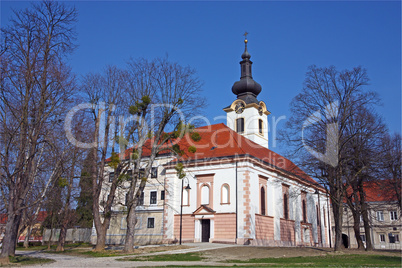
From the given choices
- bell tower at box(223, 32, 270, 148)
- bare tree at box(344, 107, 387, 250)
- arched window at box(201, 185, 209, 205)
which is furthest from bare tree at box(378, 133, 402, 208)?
bell tower at box(223, 32, 270, 148)

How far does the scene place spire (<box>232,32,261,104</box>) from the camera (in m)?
50.9

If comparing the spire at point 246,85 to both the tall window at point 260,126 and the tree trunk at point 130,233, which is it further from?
the tree trunk at point 130,233

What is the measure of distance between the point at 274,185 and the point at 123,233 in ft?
53.7

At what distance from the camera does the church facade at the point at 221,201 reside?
106ft

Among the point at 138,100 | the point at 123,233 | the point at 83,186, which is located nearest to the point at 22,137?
the point at 138,100

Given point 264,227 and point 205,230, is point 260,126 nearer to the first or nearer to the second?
point 264,227

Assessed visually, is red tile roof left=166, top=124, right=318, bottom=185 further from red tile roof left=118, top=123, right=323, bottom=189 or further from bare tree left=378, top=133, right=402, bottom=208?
bare tree left=378, top=133, right=402, bottom=208

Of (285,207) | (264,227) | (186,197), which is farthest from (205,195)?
(285,207)

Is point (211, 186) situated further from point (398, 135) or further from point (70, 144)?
point (398, 135)

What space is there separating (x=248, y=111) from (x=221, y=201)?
18384mm

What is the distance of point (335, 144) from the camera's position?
23906 mm

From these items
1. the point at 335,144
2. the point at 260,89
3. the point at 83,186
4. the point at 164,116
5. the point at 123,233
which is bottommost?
the point at 123,233

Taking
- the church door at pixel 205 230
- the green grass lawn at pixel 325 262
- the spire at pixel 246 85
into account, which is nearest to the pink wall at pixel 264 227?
the church door at pixel 205 230

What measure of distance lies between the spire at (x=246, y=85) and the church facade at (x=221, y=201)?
11.1 metres
